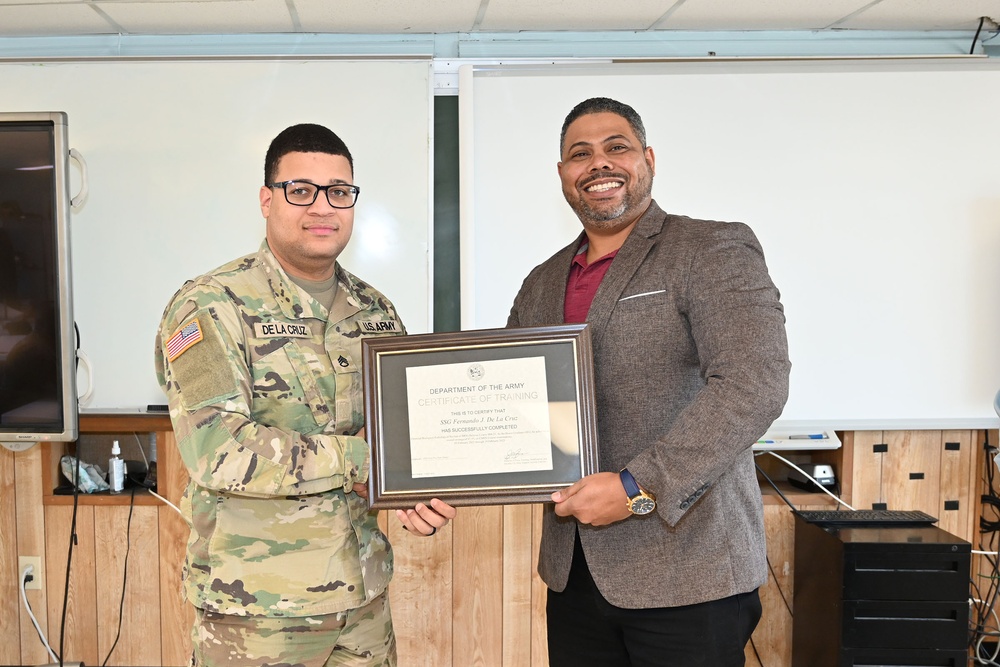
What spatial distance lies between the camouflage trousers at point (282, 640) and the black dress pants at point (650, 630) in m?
0.47

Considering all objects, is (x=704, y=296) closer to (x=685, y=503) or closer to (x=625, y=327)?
(x=625, y=327)

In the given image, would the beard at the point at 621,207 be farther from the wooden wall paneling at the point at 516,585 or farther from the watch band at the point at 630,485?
the wooden wall paneling at the point at 516,585

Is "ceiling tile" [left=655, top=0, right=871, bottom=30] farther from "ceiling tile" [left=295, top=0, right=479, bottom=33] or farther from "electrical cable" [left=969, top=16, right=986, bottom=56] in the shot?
"ceiling tile" [left=295, top=0, right=479, bottom=33]

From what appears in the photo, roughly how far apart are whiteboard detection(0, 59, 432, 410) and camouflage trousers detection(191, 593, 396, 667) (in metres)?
1.36

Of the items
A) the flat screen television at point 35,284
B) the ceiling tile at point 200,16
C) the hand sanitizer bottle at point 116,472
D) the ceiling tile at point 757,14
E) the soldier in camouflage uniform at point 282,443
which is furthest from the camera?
the hand sanitizer bottle at point 116,472

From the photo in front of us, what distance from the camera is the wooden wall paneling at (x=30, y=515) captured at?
2.69m

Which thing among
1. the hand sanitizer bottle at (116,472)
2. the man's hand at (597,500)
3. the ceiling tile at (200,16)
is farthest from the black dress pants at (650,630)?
the ceiling tile at (200,16)

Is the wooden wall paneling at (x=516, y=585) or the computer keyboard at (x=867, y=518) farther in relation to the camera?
the wooden wall paneling at (x=516, y=585)

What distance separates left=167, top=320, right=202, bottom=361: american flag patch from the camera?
1.40 m

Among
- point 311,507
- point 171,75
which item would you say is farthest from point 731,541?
point 171,75

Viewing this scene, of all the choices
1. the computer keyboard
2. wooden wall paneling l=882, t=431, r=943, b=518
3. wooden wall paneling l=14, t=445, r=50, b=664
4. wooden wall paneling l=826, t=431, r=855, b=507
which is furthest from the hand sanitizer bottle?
wooden wall paneling l=882, t=431, r=943, b=518

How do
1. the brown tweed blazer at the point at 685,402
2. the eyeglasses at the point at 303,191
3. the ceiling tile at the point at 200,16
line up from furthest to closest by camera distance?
the ceiling tile at the point at 200,16 < the eyeglasses at the point at 303,191 < the brown tweed blazer at the point at 685,402

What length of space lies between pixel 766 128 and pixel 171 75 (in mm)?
2257

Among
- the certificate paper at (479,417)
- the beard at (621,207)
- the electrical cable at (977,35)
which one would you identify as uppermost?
the electrical cable at (977,35)
